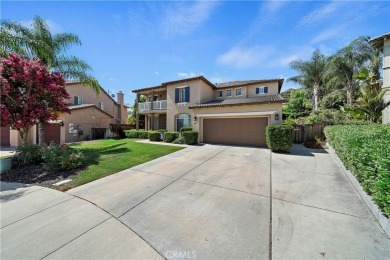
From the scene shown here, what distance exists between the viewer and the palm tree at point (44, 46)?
888 centimetres

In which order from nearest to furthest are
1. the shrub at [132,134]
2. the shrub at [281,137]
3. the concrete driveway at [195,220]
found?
the concrete driveway at [195,220], the shrub at [281,137], the shrub at [132,134]

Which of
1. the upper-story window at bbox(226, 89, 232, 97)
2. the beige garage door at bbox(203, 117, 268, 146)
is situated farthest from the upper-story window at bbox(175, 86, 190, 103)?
the upper-story window at bbox(226, 89, 232, 97)

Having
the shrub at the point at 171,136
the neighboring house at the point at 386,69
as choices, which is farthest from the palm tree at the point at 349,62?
the shrub at the point at 171,136

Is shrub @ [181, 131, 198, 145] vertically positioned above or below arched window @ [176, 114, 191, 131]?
below

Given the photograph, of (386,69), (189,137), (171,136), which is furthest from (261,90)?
(171,136)

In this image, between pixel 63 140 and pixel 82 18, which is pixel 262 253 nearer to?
pixel 82 18

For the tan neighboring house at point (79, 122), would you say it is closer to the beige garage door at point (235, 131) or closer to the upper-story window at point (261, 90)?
the beige garage door at point (235, 131)

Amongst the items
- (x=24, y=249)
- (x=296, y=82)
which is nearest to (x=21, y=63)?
(x=24, y=249)

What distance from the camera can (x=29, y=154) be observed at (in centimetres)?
784

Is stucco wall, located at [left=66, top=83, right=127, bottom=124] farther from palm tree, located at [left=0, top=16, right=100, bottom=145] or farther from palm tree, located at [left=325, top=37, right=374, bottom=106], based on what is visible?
palm tree, located at [left=325, top=37, right=374, bottom=106]

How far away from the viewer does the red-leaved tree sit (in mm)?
7523

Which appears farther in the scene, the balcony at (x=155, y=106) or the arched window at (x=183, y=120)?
the balcony at (x=155, y=106)

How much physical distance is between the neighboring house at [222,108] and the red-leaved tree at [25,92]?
9.72m

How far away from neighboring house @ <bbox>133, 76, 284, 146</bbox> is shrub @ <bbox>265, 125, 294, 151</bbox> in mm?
2116
